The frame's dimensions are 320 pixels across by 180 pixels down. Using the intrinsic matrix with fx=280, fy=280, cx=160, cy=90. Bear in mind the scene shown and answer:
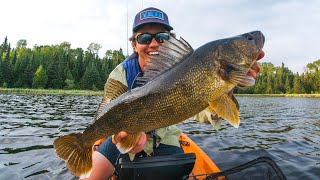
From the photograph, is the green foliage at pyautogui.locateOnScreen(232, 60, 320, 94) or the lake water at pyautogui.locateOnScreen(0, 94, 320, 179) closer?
the lake water at pyautogui.locateOnScreen(0, 94, 320, 179)

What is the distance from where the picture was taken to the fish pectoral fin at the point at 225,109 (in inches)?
110

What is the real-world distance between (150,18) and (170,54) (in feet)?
5.21

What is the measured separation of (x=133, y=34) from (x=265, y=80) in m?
122

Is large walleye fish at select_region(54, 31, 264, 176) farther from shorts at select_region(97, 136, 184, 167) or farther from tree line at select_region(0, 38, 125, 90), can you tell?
tree line at select_region(0, 38, 125, 90)

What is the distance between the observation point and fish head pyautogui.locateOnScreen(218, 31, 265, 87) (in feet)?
9.23

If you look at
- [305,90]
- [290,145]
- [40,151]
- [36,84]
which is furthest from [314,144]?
[305,90]

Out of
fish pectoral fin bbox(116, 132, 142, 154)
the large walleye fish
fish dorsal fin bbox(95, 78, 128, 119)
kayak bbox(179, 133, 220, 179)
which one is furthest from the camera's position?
kayak bbox(179, 133, 220, 179)

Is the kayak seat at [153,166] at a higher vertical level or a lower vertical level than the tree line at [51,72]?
lower

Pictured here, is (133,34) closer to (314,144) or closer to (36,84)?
(314,144)

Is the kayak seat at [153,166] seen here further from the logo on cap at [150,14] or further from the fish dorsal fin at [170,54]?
the logo on cap at [150,14]

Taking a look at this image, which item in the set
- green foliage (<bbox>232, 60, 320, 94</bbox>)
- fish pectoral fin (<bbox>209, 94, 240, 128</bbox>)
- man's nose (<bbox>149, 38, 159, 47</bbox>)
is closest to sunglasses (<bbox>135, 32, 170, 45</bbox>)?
man's nose (<bbox>149, 38, 159, 47</bbox>)

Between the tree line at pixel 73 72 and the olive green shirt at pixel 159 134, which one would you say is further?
the tree line at pixel 73 72

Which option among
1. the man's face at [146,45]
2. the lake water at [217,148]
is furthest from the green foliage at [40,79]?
the man's face at [146,45]

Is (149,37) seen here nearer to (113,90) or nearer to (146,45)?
(146,45)
